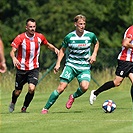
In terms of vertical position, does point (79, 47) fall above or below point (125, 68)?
above

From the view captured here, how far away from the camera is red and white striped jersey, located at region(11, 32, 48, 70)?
1728 cm

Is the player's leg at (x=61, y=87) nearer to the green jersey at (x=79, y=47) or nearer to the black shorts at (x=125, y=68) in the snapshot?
the green jersey at (x=79, y=47)

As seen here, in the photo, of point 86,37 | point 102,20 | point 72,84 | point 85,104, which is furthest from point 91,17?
point 86,37

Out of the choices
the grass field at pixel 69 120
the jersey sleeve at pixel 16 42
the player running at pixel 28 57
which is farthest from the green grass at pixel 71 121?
the jersey sleeve at pixel 16 42

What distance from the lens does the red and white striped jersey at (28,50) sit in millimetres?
17280

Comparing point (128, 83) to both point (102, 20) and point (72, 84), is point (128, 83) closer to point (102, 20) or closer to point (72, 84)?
point (72, 84)

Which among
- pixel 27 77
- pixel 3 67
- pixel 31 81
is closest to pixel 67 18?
pixel 27 77

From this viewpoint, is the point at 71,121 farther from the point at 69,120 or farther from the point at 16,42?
the point at 16,42

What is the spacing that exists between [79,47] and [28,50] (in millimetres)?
1378

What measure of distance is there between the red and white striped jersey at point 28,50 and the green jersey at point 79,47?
0.96 metres

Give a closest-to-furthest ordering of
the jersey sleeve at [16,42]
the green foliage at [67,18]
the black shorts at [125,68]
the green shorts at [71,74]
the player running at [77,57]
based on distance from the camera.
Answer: the player running at [77,57]
the green shorts at [71,74]
the black shorts at [125,68]
the jersey sleeve at [16,42]
the green foliage at [67,18]

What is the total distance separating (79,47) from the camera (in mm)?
16516

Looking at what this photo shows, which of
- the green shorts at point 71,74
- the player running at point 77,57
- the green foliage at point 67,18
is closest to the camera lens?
the player running at point 77,57

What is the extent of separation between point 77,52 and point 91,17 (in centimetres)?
4127
